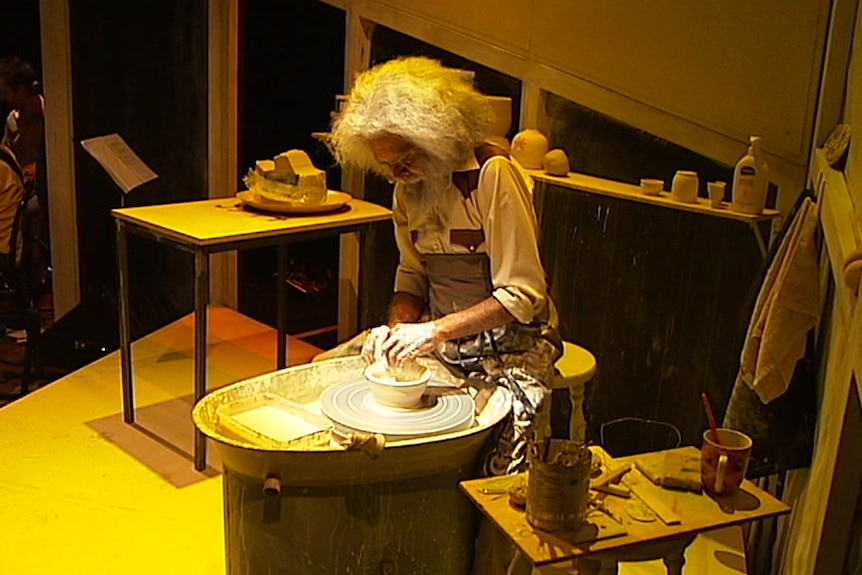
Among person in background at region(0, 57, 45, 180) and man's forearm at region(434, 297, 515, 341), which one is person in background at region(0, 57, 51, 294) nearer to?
person in background at region(0, 57, 45, 180)

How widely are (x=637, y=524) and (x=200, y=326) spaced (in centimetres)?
173

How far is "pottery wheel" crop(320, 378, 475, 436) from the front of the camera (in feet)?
6.88

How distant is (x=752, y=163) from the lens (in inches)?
101

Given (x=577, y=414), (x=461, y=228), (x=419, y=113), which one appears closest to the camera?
(x=419, y=113)

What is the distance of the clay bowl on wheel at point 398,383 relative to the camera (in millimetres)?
2172

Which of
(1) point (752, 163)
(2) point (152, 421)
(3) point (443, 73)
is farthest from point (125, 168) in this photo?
(1) point (752, 163)

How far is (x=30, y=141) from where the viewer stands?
482 centimetres

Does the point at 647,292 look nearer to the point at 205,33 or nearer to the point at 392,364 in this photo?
the point at 392,364

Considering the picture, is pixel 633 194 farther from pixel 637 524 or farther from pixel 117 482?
pixel 117 482

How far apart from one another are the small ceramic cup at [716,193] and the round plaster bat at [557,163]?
542mm

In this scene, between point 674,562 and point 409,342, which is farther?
point 409,342

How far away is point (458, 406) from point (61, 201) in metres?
2.95

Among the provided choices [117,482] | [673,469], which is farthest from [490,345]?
[117,482]

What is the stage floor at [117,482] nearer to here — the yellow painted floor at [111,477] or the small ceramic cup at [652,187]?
the yellow painted floor at [111,477]
